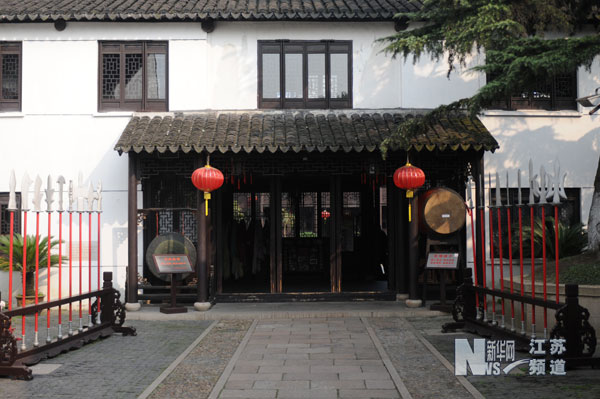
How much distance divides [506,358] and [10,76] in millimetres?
10910

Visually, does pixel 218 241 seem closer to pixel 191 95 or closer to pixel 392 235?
pixel 191 95

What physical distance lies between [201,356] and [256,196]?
8163 mm

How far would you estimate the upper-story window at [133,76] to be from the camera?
12.4m

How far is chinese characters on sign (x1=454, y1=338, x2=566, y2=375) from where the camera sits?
660cm

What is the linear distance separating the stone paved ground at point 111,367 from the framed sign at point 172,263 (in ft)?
4.50

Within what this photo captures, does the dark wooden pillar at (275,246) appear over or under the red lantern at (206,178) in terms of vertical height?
under

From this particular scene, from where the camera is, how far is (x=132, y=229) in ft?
36.9

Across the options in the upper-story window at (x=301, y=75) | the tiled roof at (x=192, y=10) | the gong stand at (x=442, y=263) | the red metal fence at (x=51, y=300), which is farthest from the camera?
the upper-story window at (x=301, y=75)

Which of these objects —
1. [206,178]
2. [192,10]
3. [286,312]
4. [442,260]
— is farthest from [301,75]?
[286,312]

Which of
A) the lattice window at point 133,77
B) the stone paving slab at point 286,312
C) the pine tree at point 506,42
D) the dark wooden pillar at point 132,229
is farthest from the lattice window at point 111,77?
the pine tree at point 506,42

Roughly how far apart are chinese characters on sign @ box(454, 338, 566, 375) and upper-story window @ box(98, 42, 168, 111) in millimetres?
7940

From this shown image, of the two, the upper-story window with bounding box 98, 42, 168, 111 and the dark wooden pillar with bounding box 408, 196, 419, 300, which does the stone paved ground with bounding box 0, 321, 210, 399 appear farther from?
the upper-story window with bounding box 98, 42, 168, 111

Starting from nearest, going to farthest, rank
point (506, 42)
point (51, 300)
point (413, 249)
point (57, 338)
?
point (57, 338) < point (506, 42) < point (51, 300) < point (413, 249)

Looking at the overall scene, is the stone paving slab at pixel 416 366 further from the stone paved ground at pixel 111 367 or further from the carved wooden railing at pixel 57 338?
the carved wooden railing at pixel 57 338
